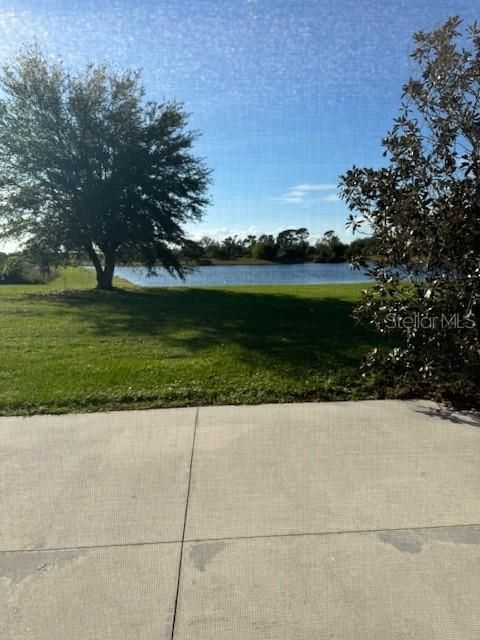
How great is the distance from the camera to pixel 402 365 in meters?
4.60

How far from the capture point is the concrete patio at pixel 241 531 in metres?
1.88

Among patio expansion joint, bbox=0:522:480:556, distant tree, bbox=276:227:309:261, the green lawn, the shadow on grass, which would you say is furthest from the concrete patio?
distant tree, bbox=276:227:309:261

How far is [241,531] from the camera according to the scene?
7.92ft

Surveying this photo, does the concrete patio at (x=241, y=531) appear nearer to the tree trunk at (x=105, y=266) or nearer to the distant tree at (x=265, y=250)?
the tree trunk at (x=105, y=266)

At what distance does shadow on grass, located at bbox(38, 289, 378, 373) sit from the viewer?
247 inches

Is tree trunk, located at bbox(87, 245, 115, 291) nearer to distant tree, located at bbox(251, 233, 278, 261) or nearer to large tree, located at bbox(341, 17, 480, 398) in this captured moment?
large tree, located at bbox(341, 17, 480, 398)

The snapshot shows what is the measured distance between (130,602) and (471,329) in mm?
3482

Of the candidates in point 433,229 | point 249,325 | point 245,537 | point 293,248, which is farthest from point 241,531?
point 293,248

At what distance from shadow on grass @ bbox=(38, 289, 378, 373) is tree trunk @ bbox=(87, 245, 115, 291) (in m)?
3.62

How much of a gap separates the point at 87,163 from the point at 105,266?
4187mm

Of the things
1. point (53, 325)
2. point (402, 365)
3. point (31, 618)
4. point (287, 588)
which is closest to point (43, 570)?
point (31, 618)

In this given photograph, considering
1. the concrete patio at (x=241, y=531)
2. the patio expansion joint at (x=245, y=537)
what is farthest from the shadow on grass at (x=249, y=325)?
the patio expansion joint at (x=245, y=537)

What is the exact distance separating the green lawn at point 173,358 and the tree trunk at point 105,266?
22.7 ft

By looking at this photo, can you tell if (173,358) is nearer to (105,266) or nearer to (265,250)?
(105,266)
